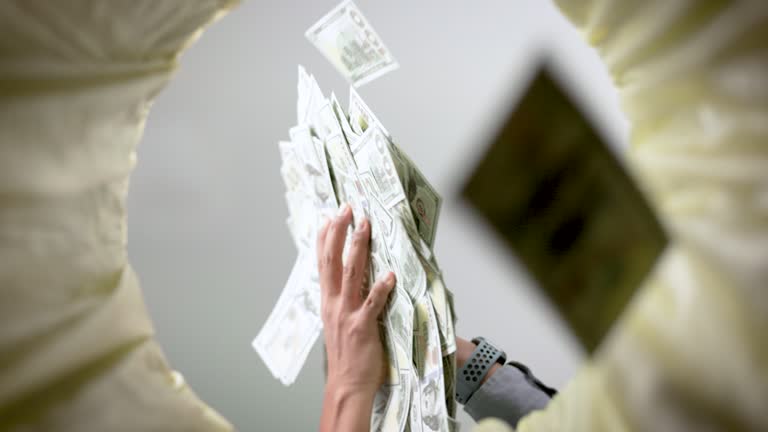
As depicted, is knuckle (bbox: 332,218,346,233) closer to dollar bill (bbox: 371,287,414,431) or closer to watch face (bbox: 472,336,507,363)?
dollar bill (bbox: 371,287,414,431)

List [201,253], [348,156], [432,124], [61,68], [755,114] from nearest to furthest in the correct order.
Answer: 1. [755,114]
2. [61,68]
3. [348,156]
4. [432,124]
5. [201,253]

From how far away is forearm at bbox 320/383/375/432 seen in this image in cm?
74

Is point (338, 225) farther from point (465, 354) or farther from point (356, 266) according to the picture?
point (465, 354)

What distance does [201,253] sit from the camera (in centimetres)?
118

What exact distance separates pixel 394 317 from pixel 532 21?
393 mm

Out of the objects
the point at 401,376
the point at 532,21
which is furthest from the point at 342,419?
the point at 532,21

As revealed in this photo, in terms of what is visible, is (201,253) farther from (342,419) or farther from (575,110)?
(575,110)

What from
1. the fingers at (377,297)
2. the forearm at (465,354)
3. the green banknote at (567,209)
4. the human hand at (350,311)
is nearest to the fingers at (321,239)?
the human hand at (350,311)

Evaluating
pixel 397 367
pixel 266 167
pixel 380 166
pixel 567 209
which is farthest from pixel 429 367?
pixel 266 167

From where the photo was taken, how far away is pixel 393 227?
66 centimetres

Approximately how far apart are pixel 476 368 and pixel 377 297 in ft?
0.66

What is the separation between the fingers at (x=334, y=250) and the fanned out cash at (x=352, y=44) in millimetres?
169

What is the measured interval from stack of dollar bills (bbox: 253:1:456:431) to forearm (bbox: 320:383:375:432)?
15 millimetres

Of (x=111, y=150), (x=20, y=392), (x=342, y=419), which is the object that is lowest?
(x=342, y=419)
